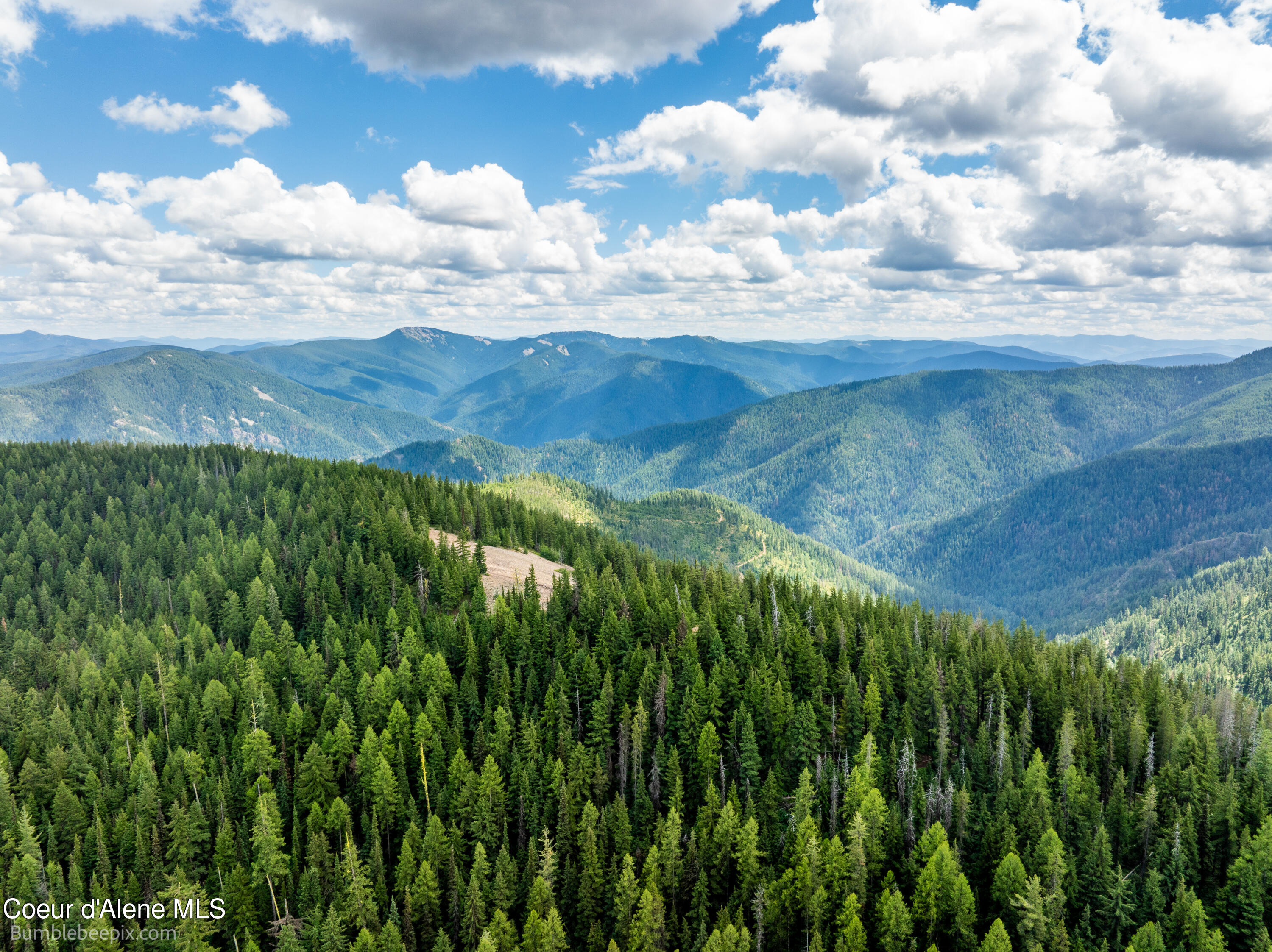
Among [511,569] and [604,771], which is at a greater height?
[511,569]

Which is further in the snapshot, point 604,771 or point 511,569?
point 511,569

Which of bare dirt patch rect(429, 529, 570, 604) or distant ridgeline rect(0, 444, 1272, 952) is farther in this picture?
bare dirt patch rect(429, 529, 570, 604)

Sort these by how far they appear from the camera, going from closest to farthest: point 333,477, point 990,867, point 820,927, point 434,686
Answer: point 820,927
point 990,867
point 434,686
point 333,477

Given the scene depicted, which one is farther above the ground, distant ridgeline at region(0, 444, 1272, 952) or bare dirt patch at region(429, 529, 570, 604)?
bare dirt patch at region(429, 529, 570, 604)

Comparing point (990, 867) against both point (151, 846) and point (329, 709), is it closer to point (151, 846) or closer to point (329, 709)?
point (329, 709)

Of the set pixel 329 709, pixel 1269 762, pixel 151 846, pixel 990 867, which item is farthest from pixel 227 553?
pixel 1269 762
